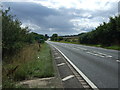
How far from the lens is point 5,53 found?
11.7 meters

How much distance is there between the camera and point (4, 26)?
34.1ft

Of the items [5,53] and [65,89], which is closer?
[65,89]

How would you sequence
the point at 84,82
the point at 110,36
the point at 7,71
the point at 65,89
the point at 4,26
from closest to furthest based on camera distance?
the point at 65,89 < the point at 84,82 < the point at 7,71 < the point at 4,26 < the point at 110,36

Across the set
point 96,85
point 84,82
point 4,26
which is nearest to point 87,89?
point 96,85

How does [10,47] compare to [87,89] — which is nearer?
[87,89]

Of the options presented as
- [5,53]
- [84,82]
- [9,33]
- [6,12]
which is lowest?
[84,82]

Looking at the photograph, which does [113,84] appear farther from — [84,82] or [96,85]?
[84,82]

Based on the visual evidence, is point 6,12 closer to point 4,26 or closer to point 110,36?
point 4,26

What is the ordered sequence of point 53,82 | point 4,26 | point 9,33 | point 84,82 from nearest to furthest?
point 53,82, point 84,82, point 4,26, point 9,33

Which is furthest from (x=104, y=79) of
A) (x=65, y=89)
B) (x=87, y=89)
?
(x=65, y=89)

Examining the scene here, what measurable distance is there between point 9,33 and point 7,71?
14.4ft

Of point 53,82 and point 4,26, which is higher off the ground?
point 4,26

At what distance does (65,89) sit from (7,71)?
3015mm

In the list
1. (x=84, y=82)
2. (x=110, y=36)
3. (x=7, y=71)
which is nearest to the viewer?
(x=84, y=82)
